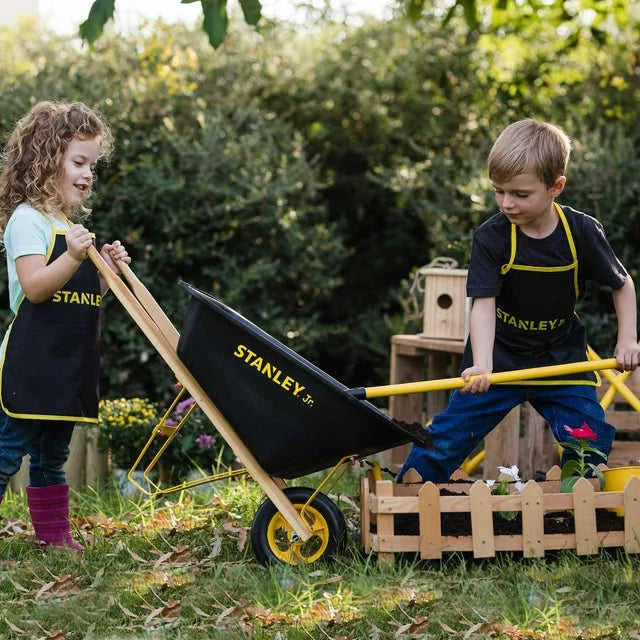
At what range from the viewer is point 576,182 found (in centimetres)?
555

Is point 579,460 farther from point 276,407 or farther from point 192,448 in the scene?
point 192,448

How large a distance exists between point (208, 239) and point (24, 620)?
3.22m

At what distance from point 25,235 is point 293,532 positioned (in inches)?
49.1

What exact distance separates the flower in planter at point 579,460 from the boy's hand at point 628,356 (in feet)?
0.80

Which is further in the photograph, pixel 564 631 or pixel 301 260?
pixel 301 260

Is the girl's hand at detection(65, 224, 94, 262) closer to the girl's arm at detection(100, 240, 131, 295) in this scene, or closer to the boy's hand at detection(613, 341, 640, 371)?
the girl's arm at detection(100, 240, 131, 295)

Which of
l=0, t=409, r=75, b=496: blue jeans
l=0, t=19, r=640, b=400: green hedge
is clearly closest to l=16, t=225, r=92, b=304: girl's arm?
l=0, t=409, r=75, b=496: blue jeans

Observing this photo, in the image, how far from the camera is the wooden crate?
4.66 m

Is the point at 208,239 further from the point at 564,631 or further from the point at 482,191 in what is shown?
the point at 564,631

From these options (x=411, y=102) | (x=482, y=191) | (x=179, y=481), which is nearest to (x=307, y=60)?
(x=411, y=102)

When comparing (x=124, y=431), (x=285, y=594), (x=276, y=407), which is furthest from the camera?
(x=124, y=431)

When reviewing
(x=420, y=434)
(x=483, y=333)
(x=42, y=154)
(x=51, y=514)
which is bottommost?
(x=51, y=514)

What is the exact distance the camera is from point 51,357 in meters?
3.38

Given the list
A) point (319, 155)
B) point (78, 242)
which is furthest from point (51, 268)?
point (319, 155)
